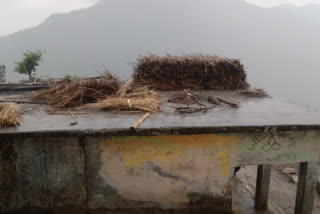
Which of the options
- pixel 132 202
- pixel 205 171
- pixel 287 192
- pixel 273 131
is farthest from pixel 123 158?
pixel 287 192

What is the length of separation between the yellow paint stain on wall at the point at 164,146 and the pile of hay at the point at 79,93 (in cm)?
152

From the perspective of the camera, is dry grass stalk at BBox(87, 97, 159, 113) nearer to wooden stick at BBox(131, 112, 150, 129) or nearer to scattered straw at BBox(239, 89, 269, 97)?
A: wooden stick at BBox(131, 112, 150, 129)

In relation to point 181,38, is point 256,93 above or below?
below

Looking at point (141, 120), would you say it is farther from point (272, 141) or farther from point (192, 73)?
point (192, 73)

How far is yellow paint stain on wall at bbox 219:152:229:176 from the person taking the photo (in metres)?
3.80

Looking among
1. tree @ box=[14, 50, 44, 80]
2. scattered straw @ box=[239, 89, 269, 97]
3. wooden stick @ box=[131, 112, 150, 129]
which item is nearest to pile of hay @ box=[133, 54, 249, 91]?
scattered straw @ box=[239, 89, 269, 97]

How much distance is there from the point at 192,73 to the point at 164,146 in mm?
4147

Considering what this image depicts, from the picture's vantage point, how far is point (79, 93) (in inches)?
192

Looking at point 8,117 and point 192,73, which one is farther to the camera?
point 192,73

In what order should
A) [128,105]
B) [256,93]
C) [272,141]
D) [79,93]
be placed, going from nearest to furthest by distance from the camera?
1. [272,141]
2. [128,105]
3. [79,93]
4. [256,93]

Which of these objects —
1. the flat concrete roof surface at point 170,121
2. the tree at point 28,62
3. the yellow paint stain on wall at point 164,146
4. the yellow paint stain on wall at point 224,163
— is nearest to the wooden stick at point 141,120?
the flat concrete roof surface at point 170,121

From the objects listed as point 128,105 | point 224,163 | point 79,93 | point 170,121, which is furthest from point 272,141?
point 79,93

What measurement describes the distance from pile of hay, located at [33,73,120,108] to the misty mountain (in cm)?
7116

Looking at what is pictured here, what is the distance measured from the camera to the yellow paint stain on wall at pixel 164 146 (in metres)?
3.64
